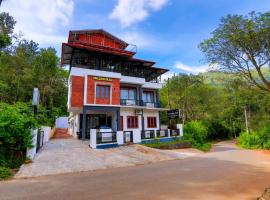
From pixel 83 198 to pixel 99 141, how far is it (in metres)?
11.0

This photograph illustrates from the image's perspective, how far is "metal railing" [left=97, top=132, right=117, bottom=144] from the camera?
17000mm

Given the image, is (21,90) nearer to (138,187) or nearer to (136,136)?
(136,136)

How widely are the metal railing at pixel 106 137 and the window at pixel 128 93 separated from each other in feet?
27.1

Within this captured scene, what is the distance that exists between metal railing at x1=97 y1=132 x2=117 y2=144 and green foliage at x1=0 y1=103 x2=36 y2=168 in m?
6.38

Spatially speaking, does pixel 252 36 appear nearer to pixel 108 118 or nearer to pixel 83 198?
pixel 83 198

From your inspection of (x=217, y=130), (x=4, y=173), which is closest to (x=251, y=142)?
(x=217, y=130)

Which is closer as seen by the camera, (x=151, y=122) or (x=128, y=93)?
(x=128, y=93)

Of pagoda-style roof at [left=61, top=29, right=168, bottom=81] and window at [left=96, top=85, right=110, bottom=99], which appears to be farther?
pagoda-style roof at [left=61, top=29, right=168, bottom=81]

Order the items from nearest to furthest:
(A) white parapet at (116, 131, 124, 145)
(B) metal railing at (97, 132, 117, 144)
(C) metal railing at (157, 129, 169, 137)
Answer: (B) metal railing at (97, 132, 117, 144), (A) white parapet at (116, 131, 124, 145), (C) metal railing at (157, 129, 169, 137)

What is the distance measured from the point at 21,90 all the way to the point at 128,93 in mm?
17439

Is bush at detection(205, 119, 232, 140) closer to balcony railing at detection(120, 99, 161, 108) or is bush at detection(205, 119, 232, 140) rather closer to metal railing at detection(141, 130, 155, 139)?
balcony railing at detection(120, 99, 161, 108)

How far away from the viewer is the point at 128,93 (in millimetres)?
25922

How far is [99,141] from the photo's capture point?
55.5ft

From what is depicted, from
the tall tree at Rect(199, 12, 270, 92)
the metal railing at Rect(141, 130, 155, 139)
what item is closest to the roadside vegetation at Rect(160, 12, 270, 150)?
the tall tree at Rect(199, 12, 270, 92)
